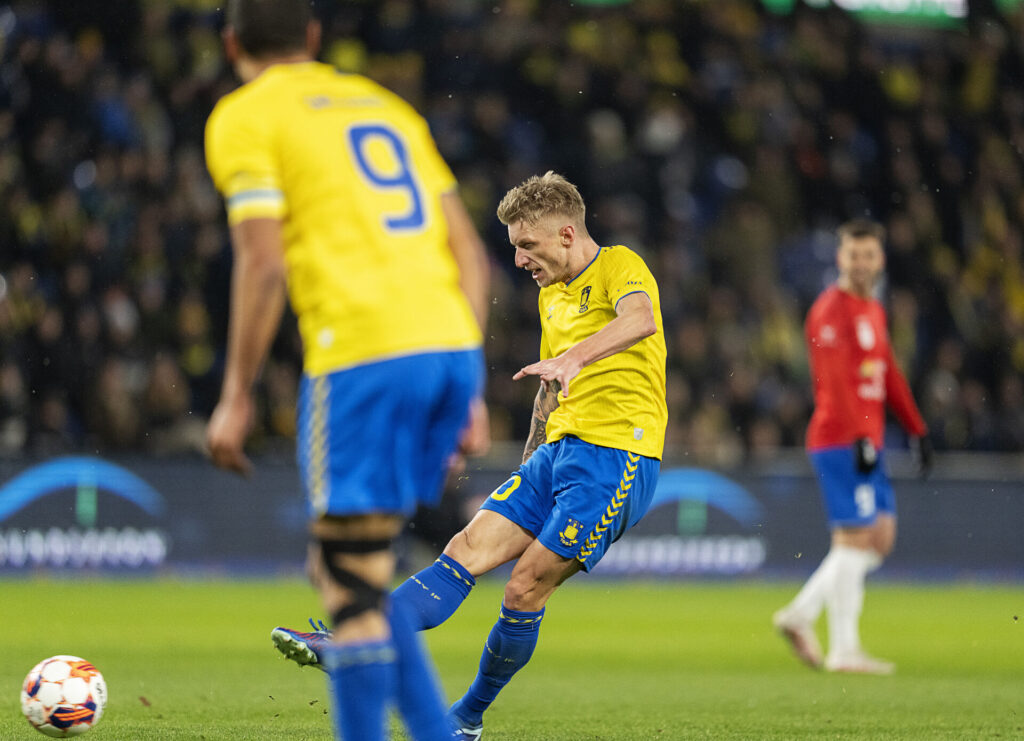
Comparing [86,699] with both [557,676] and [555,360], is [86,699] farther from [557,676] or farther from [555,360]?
[557,676]

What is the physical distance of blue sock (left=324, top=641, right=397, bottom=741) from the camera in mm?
3648

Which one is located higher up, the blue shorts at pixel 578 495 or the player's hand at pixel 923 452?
the blue shorts at pixel 578 495

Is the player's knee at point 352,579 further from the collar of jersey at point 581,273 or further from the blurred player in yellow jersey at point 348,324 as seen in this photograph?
the collar of jersey at point 581,273

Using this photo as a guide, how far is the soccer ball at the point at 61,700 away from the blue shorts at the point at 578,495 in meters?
1.55

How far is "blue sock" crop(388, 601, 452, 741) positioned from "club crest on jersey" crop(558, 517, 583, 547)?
176cm

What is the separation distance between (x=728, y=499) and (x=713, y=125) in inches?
233

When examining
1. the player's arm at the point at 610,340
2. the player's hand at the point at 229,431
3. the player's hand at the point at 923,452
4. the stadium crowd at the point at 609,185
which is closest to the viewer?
the player's hand at the point at 229,431

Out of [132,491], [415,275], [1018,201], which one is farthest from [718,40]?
[415,275]

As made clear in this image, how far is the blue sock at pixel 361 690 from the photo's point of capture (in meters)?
3.65

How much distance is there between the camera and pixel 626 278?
5688 mm

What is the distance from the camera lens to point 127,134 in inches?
619

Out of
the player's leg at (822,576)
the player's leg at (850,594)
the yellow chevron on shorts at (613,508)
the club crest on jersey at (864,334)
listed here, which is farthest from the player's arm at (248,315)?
the club crest on jersey at (864,334)

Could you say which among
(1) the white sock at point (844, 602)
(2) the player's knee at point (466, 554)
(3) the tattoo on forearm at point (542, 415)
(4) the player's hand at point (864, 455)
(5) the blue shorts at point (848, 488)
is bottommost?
(1) the white sock at point (844, 602)

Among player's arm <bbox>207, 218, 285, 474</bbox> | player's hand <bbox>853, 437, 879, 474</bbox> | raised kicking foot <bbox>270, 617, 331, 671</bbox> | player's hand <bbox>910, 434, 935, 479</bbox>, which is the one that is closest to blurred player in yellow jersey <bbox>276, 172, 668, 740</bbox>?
raised kicking foot <bbox>270, 617, 331, 671</bbox>
